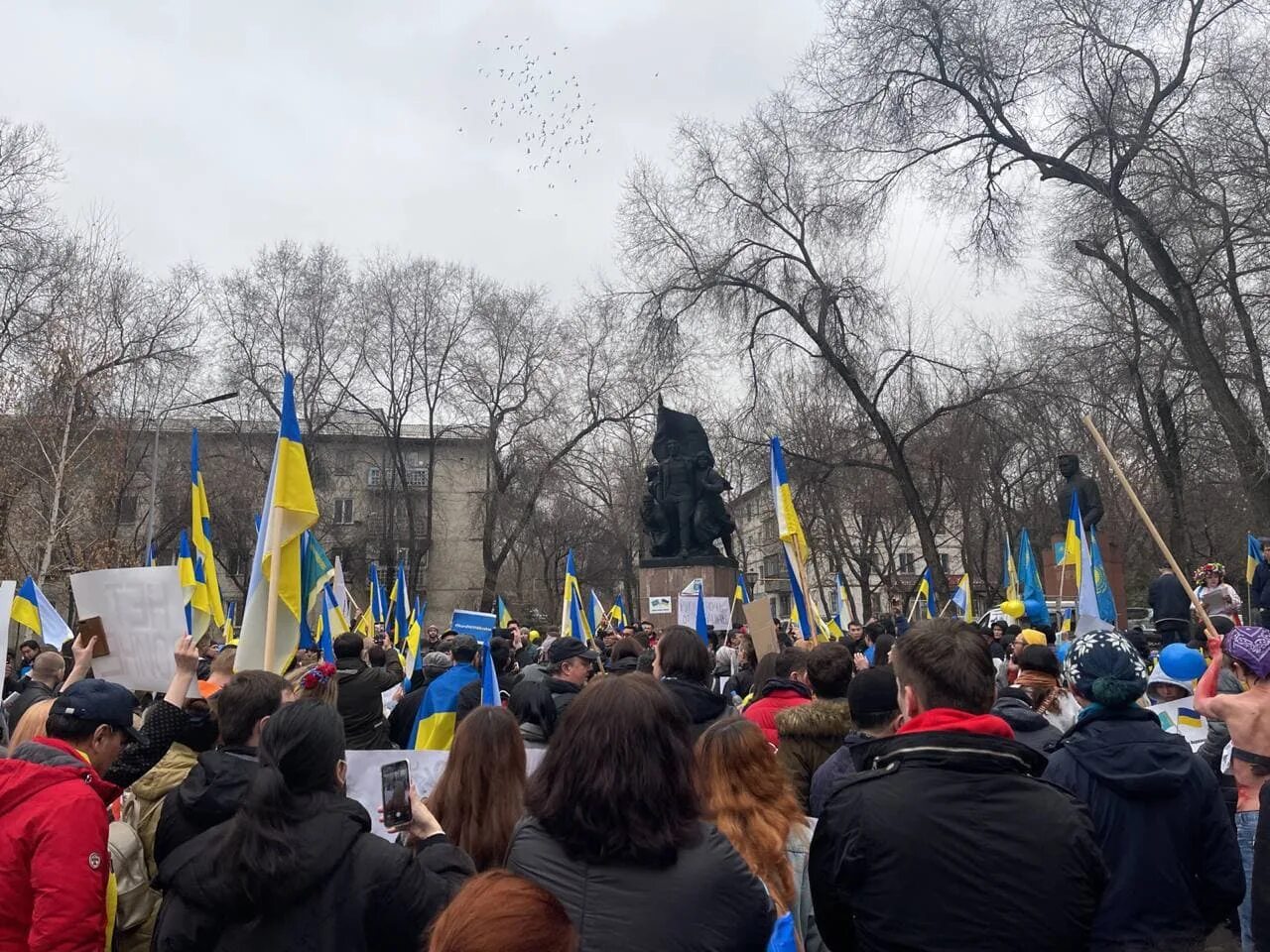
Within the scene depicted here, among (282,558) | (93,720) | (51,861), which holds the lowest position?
(51,861)

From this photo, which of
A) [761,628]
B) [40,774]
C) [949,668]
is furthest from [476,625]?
[949,668]

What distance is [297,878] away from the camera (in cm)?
266

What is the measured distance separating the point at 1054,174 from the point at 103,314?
25103 mm

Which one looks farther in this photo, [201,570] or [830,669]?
[201,570]

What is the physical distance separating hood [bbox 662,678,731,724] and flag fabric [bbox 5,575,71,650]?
299 inches

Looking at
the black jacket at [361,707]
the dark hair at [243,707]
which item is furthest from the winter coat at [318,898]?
the black jacket at [361,707]

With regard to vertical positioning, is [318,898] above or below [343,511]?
below

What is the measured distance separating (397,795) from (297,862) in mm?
452

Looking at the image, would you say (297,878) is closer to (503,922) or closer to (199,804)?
(199,804)

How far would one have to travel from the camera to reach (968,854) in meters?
2.66

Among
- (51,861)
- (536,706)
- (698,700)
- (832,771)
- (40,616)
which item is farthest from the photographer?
(40,616)

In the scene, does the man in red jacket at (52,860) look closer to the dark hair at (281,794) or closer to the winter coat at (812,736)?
the dark hair at (281,794)

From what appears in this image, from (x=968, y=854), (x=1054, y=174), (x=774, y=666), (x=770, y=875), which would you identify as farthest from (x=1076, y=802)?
(x=1054, y=174)

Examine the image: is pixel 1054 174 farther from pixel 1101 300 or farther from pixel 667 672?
pixel 667 672
